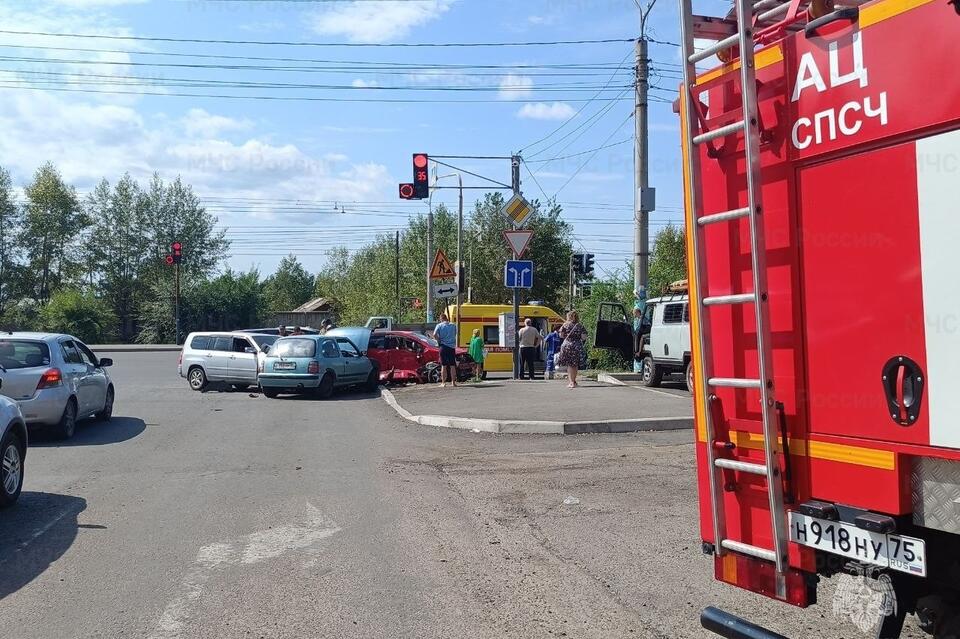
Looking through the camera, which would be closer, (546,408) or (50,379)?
(50,379)

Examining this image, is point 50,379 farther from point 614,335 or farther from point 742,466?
point 614,335

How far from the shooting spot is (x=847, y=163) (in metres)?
3.19

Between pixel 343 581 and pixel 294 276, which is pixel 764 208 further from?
pixel 294 276

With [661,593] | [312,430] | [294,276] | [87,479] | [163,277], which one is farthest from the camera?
[294,276]

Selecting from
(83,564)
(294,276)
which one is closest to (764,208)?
(83,564)

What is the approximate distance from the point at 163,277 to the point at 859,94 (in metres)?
69.1

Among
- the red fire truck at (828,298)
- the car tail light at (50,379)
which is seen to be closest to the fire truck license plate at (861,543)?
the red fire truck at (828,298)

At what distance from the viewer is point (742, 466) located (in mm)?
3486

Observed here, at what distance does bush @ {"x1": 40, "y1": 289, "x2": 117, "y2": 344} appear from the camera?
59156 millimetres

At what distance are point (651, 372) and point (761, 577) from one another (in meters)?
17.2

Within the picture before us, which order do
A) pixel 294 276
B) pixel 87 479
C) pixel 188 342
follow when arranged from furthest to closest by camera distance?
1. pixel 294 276
2. pixel 188 342
3. pixel 87 479

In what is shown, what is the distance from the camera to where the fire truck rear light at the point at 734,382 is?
3.42 m

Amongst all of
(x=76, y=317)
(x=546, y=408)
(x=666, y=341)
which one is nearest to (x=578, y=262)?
(x=666, y=341)

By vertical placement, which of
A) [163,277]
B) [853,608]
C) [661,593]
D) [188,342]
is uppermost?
[163,277]
